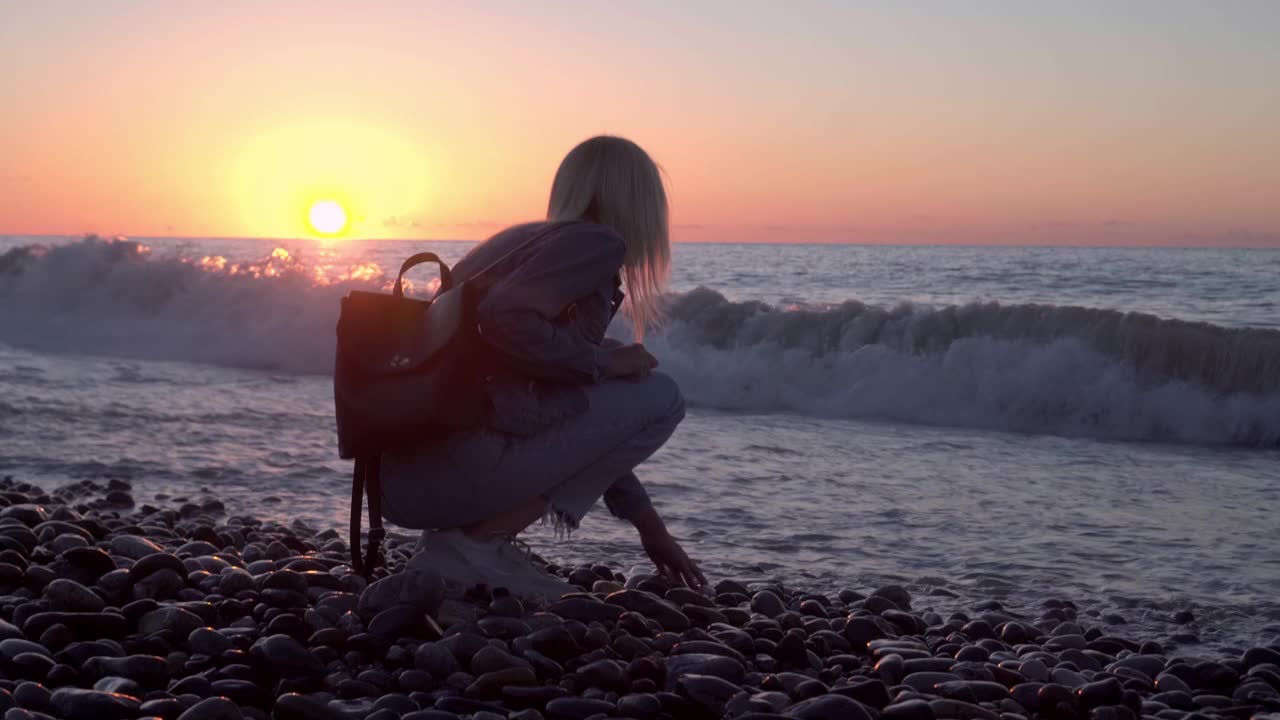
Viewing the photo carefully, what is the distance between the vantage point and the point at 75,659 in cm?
308

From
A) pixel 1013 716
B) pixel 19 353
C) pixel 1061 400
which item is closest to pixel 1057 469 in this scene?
pixel 1061 400

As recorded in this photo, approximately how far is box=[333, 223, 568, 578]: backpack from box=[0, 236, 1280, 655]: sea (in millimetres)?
1889

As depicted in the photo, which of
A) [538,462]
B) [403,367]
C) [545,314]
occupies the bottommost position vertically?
[538,462]

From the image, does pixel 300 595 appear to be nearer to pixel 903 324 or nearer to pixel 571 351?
pixel 571 351

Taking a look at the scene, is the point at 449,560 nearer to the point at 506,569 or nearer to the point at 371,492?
the point at 506,569

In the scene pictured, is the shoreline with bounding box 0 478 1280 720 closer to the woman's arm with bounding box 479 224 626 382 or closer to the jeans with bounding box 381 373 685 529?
the jeans with bounding box 381 373 685 529

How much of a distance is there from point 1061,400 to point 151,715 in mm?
9303

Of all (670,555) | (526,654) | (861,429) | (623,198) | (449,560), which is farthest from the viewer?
(861,429)

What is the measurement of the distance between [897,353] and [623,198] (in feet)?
29.7

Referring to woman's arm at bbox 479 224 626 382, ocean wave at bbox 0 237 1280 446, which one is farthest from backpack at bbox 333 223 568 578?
ocean wave at bbox 0 237 1280 446

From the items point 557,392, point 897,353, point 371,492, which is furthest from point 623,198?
point 897,353

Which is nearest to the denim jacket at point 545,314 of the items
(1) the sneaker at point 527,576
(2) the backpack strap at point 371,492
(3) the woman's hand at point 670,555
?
(2) the backpack strap at point 371,492

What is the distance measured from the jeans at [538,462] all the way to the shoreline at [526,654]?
30 centimetres

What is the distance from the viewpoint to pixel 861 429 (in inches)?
371
